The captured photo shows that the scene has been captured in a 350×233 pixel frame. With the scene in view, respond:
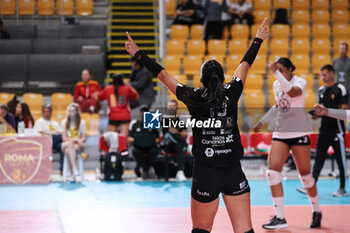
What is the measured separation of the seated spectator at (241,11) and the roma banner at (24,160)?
7554mm

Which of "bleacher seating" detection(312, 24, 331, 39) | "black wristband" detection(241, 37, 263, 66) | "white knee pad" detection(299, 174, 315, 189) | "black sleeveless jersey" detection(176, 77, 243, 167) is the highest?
"bleacher seating" detection(312, 24, 331, 39)

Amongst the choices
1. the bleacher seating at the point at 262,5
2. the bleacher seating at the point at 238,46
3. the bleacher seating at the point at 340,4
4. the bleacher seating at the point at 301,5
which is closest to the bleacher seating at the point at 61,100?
the bleacher seating at the point at 238,46

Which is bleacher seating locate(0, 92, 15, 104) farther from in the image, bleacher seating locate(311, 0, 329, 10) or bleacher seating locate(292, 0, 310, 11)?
bleacher seating locate(311, 0, 329, 10)

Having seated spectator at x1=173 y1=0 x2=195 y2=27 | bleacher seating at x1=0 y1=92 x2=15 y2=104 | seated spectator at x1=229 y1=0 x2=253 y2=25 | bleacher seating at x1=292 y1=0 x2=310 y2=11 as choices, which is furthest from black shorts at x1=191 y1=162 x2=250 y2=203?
bleacher seating at x1=292 y1=0 x2=310 y2=11

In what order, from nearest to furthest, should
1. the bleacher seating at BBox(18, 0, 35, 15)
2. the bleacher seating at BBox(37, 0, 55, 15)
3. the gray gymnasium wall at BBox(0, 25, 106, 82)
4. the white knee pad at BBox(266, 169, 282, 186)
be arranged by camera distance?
the white knee pad at BBox(266, 169, 282, 186), the gray gymnasium wall at BBox(0, 25, 106, 82), the bleacher seating at BBox(18, 0, 35, 15), the bleacher seating at BBox(37, 0, 55, 15)

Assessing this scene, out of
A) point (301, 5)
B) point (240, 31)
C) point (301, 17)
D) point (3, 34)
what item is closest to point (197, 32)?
point (240, 31)

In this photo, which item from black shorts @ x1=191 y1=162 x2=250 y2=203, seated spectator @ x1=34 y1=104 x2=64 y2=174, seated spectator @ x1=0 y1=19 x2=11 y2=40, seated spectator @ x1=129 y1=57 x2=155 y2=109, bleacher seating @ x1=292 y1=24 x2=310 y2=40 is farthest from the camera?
bleacher seating @ x1=292 y1=24 x2=310 y2=40

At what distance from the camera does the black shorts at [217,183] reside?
12.9 feet

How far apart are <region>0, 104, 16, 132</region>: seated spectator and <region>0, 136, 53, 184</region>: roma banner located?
22.7 inches

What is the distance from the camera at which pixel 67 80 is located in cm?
1345

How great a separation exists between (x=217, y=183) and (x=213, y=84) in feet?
2.46

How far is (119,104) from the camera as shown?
1105 centimetres

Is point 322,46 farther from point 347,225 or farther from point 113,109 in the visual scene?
point 347,225

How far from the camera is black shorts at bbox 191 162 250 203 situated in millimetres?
3918
